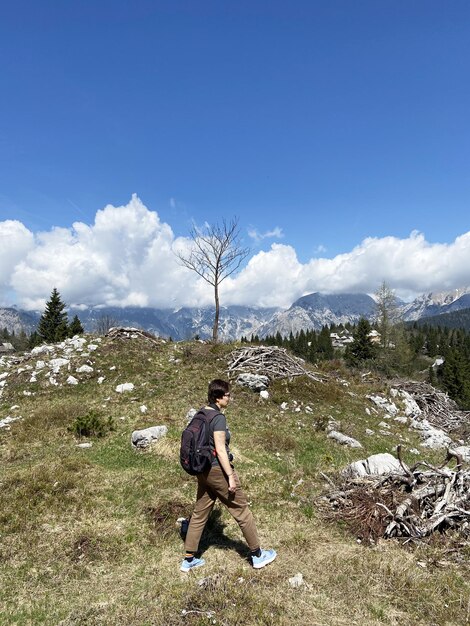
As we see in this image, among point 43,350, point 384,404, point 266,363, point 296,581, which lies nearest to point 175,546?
point 296,581

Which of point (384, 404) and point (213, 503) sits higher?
point (213, 503)

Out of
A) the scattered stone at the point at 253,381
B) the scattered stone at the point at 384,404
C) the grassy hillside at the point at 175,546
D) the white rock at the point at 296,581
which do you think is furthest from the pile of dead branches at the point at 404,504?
the scattered stone at the point at 384,404

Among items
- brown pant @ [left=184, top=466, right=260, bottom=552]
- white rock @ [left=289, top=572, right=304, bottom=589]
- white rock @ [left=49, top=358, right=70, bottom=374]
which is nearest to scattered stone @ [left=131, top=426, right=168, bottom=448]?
brown pant @ [left=184, top=466, right=260, bottom=552]

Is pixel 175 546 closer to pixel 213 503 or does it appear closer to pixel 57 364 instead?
pixel 213 503

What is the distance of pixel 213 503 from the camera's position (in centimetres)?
628

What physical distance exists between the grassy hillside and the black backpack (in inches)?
71.2

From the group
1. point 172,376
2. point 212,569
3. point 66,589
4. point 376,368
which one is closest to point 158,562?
point 212,569

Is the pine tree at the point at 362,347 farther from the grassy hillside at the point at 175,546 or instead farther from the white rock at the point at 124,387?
the grassy hillside at the point at 175,546

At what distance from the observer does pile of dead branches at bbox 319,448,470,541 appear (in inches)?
291

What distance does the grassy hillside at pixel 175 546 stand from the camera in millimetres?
5273

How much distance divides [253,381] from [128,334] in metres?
11.1

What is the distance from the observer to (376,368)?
170 feet

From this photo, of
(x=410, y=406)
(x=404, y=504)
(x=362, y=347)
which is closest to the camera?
(x=404, y=504)

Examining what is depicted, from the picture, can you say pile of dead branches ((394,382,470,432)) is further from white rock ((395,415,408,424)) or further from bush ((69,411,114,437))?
bush ((69,411,114,437))
